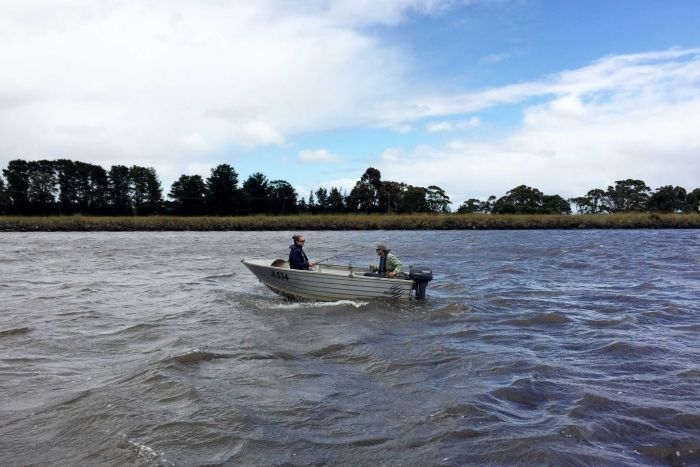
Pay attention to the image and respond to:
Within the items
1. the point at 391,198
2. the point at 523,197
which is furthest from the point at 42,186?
the point at 523,197

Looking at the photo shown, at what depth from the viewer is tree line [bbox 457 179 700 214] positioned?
105625 millimetres

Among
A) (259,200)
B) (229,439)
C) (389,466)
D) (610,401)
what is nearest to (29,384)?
(229,439)

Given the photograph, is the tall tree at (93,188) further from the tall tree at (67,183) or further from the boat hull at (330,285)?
the boat hull at (330,285)

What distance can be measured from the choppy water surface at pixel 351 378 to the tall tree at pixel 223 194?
2907 inches

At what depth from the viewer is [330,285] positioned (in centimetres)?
1595

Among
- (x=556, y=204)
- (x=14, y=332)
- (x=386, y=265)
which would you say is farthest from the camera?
(x=556, y=204)

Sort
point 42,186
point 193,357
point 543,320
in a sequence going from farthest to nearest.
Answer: point 42,186, point 543,320, point 193,357

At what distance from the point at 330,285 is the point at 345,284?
0.47 meters

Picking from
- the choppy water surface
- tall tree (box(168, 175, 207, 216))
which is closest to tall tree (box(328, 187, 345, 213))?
tall tree (box(168, 175, 207, 216))

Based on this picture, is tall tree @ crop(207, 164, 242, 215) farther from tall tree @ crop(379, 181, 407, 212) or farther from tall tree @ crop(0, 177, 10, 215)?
tall tree @ crop(0, 177, 10, 215)

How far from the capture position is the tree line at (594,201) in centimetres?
10562

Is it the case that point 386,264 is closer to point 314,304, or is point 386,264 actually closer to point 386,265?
point 386,265

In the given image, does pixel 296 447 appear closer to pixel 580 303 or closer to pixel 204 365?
pixel 204 365

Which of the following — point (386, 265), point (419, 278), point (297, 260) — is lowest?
point (419, 278)
